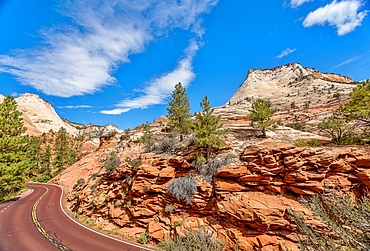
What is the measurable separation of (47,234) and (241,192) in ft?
45.2

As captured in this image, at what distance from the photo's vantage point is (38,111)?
89.1 metres

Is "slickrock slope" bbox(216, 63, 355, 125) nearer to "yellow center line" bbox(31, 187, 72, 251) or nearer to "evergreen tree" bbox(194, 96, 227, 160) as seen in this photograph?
"evergreen tree" bbox(194, 96, 227, 160)

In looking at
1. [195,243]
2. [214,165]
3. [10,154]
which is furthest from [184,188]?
[10,154]

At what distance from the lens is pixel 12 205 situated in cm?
1898

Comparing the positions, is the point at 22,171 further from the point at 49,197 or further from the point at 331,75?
the point at 331,75

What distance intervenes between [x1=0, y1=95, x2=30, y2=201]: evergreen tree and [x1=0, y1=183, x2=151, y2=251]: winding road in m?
2.74

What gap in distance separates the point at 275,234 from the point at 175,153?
9.25m

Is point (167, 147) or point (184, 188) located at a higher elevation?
point (167, 147)

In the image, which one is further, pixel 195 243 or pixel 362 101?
pixel 362 101

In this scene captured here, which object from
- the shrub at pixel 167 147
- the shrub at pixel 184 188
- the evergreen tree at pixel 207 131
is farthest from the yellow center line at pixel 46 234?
the evergreen tree at pixel 207 131

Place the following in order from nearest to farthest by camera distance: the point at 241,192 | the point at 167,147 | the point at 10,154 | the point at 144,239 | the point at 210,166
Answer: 1. the point at 241,192
2. the point at 144,239
3. the point at 210,166
4. the point at 10,154
5. the point at 167,147

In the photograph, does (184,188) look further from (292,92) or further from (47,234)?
(292,92)

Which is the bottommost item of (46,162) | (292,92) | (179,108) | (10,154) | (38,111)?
(10,154)

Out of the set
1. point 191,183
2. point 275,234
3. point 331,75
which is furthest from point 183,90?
point 331,75
